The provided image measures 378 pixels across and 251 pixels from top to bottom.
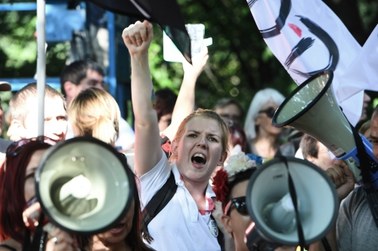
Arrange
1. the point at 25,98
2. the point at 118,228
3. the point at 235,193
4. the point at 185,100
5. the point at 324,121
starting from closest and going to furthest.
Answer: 1. the point at 118,228
2. the point at 235,193
3. the point at 324,121
4. the point at 25,98
5. the point at 185,100

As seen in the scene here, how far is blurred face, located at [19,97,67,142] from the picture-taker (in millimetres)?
6180

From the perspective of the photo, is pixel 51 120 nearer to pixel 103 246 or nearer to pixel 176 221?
pixel 176 221

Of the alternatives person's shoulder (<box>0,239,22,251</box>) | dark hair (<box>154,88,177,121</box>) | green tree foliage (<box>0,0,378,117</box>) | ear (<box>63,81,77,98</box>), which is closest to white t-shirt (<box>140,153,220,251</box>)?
person's shoulder (<box>0,239,22,251</box>)

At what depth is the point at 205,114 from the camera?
6223mm

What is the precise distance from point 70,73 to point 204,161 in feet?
8.47

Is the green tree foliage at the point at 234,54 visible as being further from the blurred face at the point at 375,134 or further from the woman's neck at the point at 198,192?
the blurred face at the point at 375,134

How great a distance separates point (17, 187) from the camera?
14.0 ft

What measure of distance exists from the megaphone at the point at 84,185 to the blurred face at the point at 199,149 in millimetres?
2015

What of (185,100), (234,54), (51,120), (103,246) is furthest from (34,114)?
(234,54)

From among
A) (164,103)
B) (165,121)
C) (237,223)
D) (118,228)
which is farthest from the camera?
(164,103)

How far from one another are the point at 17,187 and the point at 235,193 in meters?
1.09

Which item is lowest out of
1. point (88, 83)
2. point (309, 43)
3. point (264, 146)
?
point (264, 146)

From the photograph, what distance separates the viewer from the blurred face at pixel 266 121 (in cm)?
982

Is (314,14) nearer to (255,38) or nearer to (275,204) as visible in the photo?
(275,204)
